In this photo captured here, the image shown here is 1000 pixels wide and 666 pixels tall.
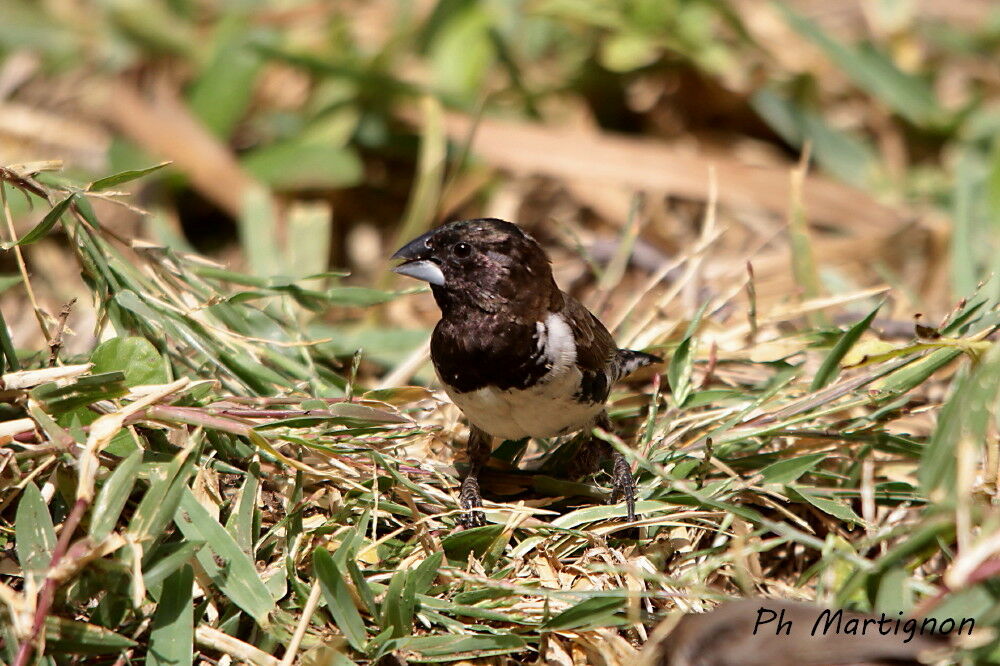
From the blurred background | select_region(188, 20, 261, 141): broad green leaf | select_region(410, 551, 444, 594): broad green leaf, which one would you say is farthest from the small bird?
select_region(188, 20, 261, 141): broad green leaf

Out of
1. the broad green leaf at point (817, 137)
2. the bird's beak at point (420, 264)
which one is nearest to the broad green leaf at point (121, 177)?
the bird's beak at point (420, 264)

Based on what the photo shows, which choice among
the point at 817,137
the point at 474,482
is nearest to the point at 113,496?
the point at 474,482

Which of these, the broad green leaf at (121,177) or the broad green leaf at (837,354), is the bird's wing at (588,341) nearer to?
the broad green leaf at (837,354)

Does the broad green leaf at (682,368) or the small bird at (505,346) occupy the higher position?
the small bird at (505,346)

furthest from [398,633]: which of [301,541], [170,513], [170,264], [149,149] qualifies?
[149,149]

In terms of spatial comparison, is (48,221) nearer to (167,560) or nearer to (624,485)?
(167,560)
